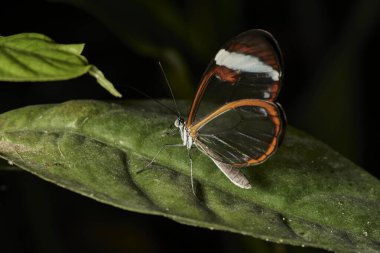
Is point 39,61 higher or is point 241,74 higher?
point 39,61

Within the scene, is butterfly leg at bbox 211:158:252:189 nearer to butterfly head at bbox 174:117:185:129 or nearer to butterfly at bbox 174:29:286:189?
butterfly at bbox 174:29:286:189

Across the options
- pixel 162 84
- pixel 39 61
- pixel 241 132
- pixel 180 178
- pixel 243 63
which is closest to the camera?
pixel 39 61

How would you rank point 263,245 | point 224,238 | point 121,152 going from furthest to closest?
point 224,238
point 263,245
point 121,152

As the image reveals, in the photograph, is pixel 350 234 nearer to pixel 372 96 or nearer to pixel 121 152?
pixel 121 152

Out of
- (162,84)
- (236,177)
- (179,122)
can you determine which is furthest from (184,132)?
(162,84)

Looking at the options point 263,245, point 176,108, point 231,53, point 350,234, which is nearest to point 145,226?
point 263,245

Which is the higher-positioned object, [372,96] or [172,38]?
[172,38]

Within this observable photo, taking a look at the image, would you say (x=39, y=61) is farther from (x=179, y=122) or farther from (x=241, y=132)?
(x=241, y=132)
